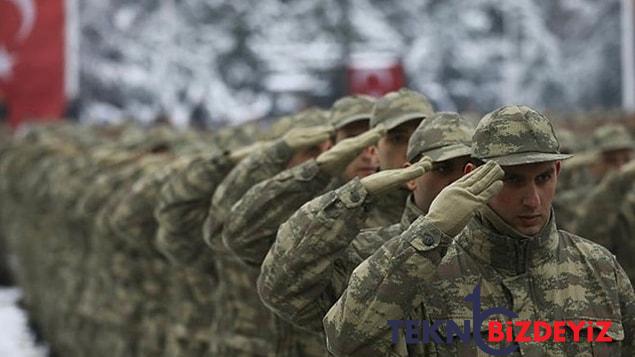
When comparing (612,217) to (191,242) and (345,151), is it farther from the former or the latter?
(345,151)

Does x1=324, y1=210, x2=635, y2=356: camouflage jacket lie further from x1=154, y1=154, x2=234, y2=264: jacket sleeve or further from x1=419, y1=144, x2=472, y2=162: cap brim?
x1=154, y1=154, x2=234, y2=264: jacket sleeve

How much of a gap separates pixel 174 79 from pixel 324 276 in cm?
2427

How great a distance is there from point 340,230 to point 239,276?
2.51 meters

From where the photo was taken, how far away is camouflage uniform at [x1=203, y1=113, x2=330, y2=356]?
252 inches

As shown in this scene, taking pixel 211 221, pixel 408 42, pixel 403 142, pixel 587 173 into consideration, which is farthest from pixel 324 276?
pixel 408 42

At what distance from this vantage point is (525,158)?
177 inches

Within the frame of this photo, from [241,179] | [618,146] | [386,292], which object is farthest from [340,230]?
[618,146]

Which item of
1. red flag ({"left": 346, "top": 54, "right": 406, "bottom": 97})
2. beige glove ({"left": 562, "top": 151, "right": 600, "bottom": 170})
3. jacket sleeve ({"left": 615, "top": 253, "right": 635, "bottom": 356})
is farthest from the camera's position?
red flag ({"left": 346, "top": 54, "right": 406, "bottom": 97})

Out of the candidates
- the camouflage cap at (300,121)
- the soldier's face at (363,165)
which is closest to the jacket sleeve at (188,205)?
the camouflage cap at (300,121)

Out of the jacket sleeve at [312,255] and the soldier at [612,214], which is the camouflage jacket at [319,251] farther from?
the soldier at [612,214]

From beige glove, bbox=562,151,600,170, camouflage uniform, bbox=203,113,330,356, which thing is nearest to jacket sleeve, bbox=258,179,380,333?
camouflage uniform, bbox=203,113,330,356

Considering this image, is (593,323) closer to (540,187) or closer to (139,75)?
(540,187)

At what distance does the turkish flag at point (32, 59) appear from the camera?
31312 millimetres

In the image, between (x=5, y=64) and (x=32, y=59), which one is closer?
(x=32, y=59)
